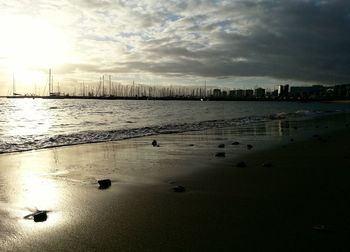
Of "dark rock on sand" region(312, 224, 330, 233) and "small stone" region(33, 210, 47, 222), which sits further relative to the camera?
"small stone" region(33, 210, 47, 222)

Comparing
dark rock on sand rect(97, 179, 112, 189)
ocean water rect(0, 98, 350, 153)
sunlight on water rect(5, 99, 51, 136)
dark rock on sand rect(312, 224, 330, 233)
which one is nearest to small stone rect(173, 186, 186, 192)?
dark rock on sand rect(97, 179, 112, 189)

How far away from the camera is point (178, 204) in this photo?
698cm

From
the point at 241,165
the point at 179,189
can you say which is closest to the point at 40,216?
the point at 179,189

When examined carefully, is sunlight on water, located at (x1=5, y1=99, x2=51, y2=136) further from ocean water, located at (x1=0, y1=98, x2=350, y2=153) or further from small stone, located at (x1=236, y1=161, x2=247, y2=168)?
small stone, located at (x1=236, y1=161, x2=247, y2=168)

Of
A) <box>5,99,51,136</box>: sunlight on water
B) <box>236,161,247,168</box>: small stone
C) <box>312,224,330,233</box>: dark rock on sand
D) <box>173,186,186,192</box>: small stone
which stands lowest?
<box>5,99,51,136</box>: sunlight on water

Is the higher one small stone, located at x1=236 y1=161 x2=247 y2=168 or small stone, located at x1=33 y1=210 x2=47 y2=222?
small stone, located at x1=33 y1=210 x2=47 y2=222

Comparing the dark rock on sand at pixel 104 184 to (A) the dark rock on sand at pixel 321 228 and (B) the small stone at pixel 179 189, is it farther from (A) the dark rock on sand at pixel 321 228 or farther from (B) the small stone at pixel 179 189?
(A) the dark rock on sand at pixel 321 228

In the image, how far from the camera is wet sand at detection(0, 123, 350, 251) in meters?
5.14

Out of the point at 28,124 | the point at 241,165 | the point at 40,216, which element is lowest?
the point at 28,124

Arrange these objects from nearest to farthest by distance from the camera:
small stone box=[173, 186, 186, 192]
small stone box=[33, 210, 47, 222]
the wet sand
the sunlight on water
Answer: the wet sand < small stone box=[33, 210, 47, 222] < small stone box=[173, 186, 186, 192] < the sunlight on water

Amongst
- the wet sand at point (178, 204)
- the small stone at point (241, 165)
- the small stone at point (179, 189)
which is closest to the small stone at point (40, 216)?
the wet sand at point (178, 204)

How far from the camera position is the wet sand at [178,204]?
514 cm

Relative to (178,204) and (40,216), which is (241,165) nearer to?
(178,204)

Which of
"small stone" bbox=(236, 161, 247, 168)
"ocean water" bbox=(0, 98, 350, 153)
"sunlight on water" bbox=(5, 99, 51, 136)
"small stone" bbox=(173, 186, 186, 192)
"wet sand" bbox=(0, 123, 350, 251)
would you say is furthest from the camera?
"sunlight on water" bbox=(5, 99, 51, 136)
